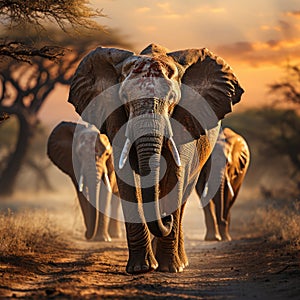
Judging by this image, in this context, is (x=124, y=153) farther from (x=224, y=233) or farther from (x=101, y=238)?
(x=224, y=233)

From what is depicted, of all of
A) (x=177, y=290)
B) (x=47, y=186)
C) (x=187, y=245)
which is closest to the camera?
(x=177, y=290)

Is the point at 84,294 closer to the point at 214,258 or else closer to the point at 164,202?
the point at 164,202

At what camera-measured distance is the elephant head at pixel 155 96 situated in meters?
9.20

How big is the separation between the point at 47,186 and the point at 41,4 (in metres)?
22.8

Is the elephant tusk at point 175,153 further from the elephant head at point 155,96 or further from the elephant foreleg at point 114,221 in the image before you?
the elephant foreleg at point 114,221

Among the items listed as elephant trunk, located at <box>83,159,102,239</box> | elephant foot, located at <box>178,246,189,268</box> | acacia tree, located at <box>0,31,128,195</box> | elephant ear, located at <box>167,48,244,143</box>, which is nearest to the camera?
elephant ear, located at <box>167,48,244,143</box>

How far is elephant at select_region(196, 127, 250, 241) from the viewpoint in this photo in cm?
1648

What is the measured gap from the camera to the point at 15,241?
39.7 feet

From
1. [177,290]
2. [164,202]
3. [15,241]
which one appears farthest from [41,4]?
[177,290]

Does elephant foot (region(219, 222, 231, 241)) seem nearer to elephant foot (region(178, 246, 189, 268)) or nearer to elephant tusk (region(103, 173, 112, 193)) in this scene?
elephant tusk (region(103, 173, 112, 193))

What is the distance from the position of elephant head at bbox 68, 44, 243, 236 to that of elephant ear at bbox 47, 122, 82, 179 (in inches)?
240

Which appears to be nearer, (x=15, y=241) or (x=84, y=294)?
(x=84, y=294)

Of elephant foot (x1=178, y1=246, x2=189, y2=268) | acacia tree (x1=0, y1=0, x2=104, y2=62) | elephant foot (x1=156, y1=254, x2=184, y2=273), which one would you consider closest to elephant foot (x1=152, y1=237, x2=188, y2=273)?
elephant foot (x1=156, y1=254, x2=184, y2=273)

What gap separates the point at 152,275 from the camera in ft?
32.3
